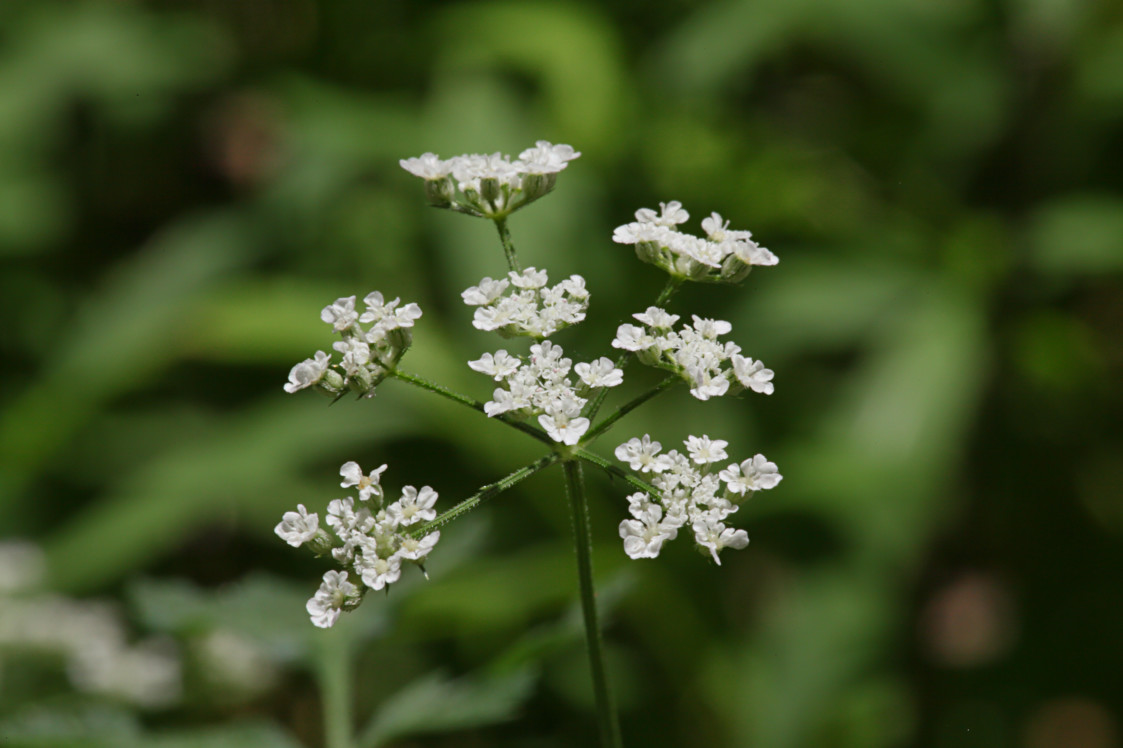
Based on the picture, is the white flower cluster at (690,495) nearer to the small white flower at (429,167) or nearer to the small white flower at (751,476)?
the small white flower at (751,476)

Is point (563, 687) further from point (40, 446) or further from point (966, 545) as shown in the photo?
point (40, 446)

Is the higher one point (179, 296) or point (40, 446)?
point (179, 296)

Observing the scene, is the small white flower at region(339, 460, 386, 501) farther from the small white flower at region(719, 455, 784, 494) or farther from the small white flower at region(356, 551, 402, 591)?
the small white flower at region(719, 455, 784, 494)

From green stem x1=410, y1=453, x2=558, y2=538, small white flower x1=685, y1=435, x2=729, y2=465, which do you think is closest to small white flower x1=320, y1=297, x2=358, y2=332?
green stem x1=410, y1=453, x2=558, y2=538

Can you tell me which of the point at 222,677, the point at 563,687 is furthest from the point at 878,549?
the point at 222,677

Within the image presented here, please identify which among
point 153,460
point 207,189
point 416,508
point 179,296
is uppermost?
point 207,189

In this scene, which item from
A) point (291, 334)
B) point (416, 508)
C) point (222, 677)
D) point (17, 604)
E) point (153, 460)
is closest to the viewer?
point (416, 508)

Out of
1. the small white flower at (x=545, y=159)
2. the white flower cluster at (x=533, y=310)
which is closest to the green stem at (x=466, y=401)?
the white flower cluster at (x=533, y=310)
